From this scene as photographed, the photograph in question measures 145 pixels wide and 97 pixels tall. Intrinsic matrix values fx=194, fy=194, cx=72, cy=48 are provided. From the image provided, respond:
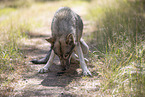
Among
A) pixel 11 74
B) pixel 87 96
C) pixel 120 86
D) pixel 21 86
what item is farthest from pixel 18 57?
pixel 120 86

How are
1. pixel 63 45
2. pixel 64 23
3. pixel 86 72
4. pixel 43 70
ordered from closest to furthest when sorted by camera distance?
pixel 63 45 → pixel 64 23 → pixel 86 72 → pixel 43 70

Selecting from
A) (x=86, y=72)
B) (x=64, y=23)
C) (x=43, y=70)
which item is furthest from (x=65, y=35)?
(x=43, y=70)

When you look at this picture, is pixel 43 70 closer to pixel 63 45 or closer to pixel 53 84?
pixel 53 84

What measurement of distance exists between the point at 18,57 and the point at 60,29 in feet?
7.05

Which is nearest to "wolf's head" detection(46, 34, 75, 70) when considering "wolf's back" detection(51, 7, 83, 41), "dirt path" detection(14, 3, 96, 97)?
"wolf's back" detection(51, 7, 83, 41)

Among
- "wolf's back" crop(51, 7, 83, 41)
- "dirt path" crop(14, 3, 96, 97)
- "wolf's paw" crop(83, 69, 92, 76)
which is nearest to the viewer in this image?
"dirt path" crop(14, 3, 96, 97)

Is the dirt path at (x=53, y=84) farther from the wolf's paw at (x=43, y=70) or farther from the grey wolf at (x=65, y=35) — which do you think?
the grey wolf at (x=65, y=35)

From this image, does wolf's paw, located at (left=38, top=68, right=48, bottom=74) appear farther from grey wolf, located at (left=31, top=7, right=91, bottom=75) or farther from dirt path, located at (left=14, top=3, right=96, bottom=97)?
dirt path, located at (left=14, top=3, right=96, bottom=97)

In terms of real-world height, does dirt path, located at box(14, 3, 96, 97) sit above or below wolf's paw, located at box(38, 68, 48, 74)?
below

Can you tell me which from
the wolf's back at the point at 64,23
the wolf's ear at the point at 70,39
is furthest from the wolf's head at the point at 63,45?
the wolf's back at the point at 64,23

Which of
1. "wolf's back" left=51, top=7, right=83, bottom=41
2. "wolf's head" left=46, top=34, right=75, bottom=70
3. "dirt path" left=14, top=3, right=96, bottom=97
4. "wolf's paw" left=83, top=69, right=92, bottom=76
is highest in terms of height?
"wolf's back" left=51, top=7, right=83, bottom=41

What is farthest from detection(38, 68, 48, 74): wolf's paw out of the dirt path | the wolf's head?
the wolf's head

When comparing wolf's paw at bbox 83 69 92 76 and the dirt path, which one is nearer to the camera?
the dirt path

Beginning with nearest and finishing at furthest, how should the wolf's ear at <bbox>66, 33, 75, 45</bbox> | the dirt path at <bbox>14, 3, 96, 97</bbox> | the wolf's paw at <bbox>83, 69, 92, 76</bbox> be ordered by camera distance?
the dirt path at <bbox>14, 3, 96, 97</bbox>
the wolf's ear at <bbox>66, 33, 75, 45</bbox>
the wolf's paw at <bbox>83, 69, 92, 76</bbox>
